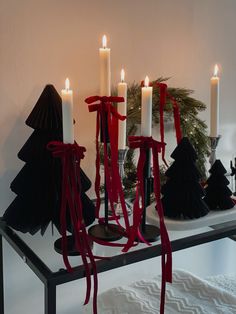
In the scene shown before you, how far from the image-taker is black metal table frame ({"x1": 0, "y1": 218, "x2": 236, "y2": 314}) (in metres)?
0.71

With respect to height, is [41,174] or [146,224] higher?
[41,174]

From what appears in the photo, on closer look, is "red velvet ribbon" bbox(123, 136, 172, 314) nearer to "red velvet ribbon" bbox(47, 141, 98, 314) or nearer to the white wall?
"red velvet ribbon" bbox(47, 141, 98, 314)

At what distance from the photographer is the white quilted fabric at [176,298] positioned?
95 centimetres

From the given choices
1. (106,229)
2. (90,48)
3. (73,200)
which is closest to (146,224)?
(106,229)

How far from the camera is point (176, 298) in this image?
3.26ft

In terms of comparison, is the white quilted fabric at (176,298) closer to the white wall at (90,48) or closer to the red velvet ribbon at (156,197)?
the red velvet ribbon at (156,197)

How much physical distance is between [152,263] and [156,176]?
59 centimetres

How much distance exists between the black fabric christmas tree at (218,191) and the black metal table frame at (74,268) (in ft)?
0.16

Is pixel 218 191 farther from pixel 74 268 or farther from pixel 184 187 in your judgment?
pixel 74 268

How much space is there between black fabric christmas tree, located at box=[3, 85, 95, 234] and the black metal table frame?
54 mm

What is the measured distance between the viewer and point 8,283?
3.43 feet

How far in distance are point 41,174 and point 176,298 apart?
0.43 m

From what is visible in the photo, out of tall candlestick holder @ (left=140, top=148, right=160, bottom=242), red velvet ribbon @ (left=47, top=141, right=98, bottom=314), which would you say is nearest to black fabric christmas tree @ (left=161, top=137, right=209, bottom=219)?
tall candlestick holder @ (left=140, top=148, right=160, bottom=242)

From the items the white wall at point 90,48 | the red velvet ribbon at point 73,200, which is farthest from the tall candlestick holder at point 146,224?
the white wall at point 90,48
